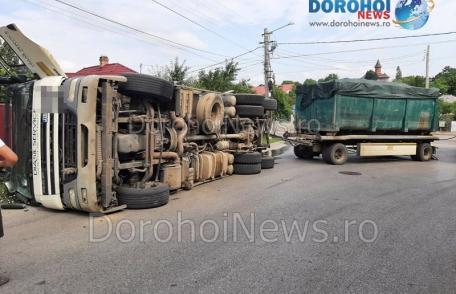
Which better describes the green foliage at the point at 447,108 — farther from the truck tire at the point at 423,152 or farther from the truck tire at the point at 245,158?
the truck tire at the point at 245,158

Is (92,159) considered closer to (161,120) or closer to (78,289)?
(161,120)

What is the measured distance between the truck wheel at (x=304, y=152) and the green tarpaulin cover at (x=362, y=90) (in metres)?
1.74

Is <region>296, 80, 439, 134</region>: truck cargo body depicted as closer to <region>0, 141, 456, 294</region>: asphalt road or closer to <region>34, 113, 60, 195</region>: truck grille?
<region>0, 141, 456, 294</region>: asphalt road

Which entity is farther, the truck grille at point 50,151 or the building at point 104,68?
the building at point 104,68

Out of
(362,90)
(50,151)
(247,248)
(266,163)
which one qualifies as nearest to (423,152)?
(362,90)

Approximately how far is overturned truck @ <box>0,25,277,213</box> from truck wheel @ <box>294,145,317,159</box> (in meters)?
7.41

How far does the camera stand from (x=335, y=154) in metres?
13.6

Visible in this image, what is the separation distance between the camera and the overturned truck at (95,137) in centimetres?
586

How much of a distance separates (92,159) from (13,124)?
1.79m

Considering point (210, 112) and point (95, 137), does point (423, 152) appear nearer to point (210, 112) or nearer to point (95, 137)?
point (210, 112)

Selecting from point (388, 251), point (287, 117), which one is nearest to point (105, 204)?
point (388, 251)

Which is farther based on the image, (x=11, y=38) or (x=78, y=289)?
(x=11, y=38)

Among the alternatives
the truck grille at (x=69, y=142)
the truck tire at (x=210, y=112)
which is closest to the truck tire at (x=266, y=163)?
the truck tire at (x=210, y=112)

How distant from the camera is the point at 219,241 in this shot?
494cm
